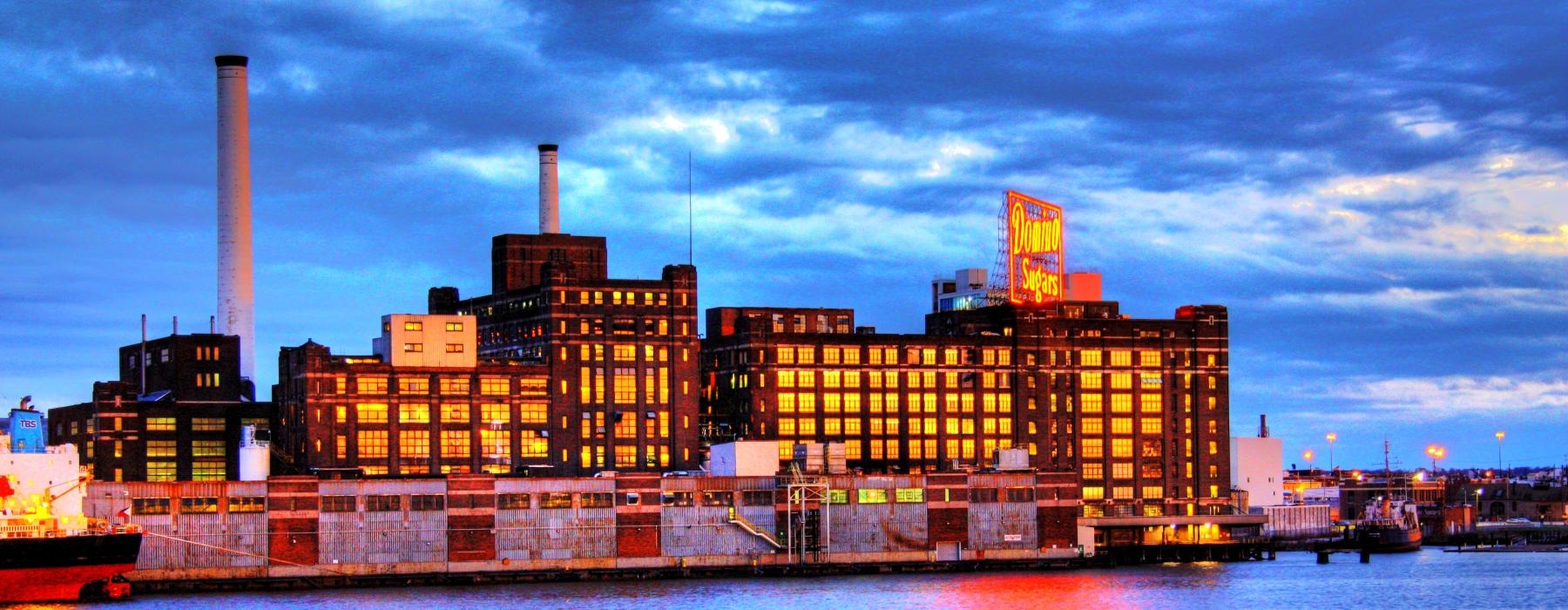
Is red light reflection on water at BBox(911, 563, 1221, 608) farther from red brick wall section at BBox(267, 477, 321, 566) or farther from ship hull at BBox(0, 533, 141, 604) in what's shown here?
ship hull at BBox(0, 533, 141, 604)

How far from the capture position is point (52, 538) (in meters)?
166

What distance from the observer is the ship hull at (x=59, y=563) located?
16400 cm

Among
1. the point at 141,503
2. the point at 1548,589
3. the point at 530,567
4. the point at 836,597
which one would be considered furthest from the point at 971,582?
the point at 141,503

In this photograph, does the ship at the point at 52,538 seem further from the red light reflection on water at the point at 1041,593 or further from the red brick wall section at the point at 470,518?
the red light reflection on water at the point at 1041,593

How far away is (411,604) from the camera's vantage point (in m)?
167

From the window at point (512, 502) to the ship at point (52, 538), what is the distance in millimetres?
34022

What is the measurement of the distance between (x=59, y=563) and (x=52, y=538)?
6.31 feet

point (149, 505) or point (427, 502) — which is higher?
point (149, 505)

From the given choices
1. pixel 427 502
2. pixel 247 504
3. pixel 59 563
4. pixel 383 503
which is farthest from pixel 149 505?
pixel 427 502

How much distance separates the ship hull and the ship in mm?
62

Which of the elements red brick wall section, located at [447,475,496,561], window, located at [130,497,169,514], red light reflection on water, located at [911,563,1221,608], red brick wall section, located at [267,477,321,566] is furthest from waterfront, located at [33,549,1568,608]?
window, located at [130,497,169,514]

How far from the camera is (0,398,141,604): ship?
16475 cm

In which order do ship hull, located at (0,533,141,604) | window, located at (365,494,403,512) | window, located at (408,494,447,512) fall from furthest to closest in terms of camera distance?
window, located at (408,494,447,512)
window, located at (365,494,403,512)
ship hull, located at (0,533,141,604)

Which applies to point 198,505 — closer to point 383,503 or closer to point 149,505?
point 149,505
